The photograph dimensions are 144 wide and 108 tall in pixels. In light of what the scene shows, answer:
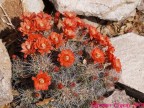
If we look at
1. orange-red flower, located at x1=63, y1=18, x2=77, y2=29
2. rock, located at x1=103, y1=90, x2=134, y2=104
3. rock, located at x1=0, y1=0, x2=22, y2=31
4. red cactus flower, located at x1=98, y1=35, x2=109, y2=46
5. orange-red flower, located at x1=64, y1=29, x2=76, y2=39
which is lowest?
rock, located at x1=103, y1=90, x2=134, y2=104

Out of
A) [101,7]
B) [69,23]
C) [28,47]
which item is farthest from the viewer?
[101,7]

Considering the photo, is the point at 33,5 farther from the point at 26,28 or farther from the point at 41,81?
the point at 41,81

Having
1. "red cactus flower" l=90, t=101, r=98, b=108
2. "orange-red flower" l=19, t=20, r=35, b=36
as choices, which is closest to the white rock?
"orange-red flower" l=19, t=20, r=35, b=36

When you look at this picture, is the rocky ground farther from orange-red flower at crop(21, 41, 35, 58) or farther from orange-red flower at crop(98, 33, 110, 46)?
orange-red flower at crop(98, 33, 110, 46)

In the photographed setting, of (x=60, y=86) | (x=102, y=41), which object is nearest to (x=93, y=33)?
(x=102, y=41)

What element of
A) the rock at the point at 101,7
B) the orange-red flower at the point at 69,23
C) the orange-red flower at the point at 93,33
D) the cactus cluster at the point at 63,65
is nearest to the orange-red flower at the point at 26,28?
the cactus cluster at the point at 63,65
